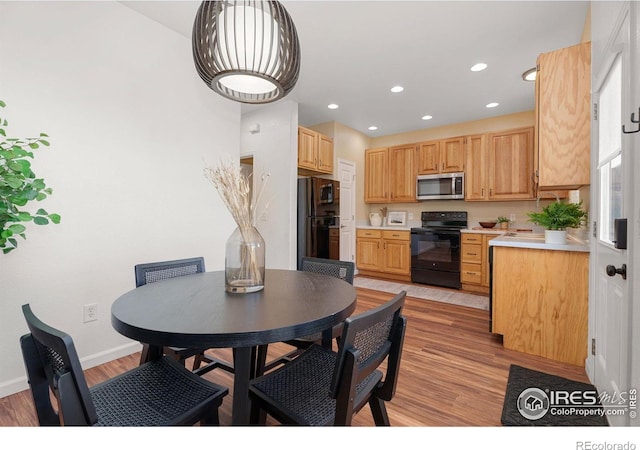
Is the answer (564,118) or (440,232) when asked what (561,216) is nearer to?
(564,118)

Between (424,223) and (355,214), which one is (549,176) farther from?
(355,214)

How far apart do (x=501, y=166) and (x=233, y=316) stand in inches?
175

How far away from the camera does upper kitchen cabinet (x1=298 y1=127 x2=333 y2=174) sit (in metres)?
4.05

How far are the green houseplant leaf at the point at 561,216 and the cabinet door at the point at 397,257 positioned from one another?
247cm

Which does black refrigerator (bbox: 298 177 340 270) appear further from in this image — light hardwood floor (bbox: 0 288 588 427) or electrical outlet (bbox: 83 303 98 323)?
electrical outlet (bbox: 83 303 98 323)

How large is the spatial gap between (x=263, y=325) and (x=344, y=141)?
4.39 meters

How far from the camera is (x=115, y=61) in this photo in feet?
6.86

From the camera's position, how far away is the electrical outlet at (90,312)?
198 cm

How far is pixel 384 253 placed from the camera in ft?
15.9

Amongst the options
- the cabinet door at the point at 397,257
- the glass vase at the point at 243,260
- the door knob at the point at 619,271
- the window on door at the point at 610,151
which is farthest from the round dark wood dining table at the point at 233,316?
the cabinet door at the point at 397,257

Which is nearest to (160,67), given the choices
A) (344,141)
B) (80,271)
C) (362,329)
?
(80,271)

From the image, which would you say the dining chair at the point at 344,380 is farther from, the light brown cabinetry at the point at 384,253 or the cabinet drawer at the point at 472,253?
the light brown cabinetry at the point at 384,253

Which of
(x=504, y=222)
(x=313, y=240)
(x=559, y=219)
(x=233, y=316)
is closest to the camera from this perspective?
(x=233, y=316)

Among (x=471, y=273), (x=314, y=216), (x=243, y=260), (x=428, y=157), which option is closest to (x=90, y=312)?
(x=243, y=260)
